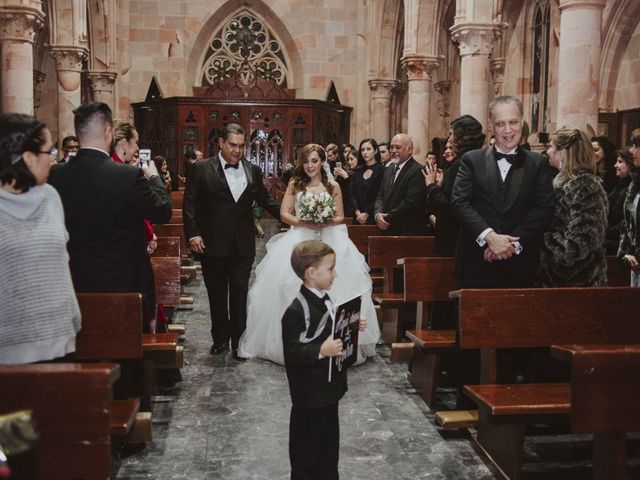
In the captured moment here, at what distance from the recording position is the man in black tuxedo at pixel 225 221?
6281 millimetres

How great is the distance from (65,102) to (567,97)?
1056cm

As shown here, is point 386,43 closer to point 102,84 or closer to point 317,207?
point 102,84

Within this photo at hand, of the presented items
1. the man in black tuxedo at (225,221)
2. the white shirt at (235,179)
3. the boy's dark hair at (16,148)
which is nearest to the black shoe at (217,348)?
the man in black tuxedo at (225,221)

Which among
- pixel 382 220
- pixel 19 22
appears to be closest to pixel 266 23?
pixel 19 22

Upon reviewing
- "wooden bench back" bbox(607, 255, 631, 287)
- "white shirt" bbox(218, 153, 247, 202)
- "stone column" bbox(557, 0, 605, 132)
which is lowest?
"wooden bench back" bbox(607, 255, 631, 287)

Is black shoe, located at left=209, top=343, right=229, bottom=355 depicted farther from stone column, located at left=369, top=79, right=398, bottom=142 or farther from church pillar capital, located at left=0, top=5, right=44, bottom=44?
stone column, located at left=369, top=79, right=398, bottom=142

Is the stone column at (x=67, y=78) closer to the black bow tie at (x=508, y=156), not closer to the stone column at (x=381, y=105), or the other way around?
the stone column at (x=381, y=105)

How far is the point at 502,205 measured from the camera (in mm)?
4488

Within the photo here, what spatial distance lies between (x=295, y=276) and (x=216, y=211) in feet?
2.93

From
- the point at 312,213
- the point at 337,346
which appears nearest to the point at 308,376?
→ the point at 337,346

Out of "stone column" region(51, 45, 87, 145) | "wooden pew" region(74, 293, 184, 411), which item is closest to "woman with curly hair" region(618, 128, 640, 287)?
"wooden pew" region(74, 293, 184, 411)

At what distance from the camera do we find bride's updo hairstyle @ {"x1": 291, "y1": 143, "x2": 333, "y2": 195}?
20.8 ft

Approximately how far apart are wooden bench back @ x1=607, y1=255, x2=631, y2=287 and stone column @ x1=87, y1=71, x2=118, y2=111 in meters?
16.5

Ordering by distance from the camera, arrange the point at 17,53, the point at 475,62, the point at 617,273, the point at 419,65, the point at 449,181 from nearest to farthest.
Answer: the point at 449,181
the point at 617,273
the point at 17,53
the point at 475,62
the point at 419,65
